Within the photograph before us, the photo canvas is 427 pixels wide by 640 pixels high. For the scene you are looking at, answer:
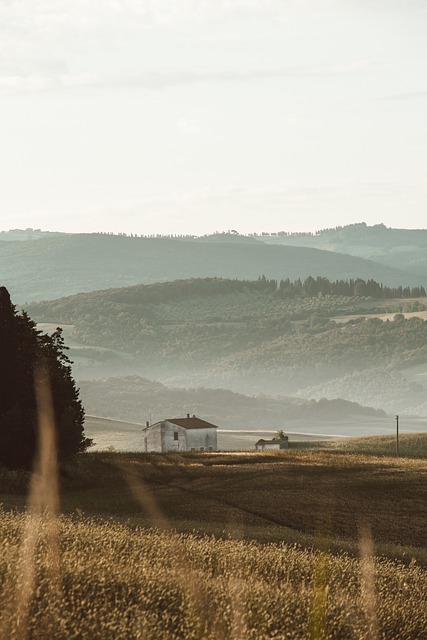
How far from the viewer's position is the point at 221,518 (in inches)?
Result: 1745

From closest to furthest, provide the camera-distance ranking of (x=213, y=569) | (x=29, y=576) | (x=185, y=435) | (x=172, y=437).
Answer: (x=29, y=576), (x=213, y=569), (x=185, y=435), (x=172, y=437)

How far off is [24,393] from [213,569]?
40.8 m

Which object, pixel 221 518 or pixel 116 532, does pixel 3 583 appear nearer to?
pixel 116 532

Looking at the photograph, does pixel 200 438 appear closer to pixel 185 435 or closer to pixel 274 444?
pixel 185 435

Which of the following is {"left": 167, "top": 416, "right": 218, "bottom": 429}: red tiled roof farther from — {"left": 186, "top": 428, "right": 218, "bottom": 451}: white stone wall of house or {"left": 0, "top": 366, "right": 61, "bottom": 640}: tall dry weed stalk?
{"left": 0, "top": 366, "right": 61, "bottom": 640}: tall dry weed stalk

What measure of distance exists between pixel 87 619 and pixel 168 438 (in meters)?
139

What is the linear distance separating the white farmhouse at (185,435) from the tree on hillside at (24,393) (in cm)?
8319

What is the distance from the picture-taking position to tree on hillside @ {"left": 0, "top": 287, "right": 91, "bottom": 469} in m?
59.8

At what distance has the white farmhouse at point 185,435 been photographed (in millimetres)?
154250

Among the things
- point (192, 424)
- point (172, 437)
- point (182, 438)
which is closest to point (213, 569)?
point (182, 438)

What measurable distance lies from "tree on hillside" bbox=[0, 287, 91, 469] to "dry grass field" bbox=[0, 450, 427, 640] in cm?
A: 728

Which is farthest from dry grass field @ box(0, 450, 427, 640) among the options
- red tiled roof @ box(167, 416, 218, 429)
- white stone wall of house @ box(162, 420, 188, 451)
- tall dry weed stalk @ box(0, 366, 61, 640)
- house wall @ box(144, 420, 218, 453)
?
white stone wall of house @ box(162, 420, 188, 451)

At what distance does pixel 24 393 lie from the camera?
2511 inches

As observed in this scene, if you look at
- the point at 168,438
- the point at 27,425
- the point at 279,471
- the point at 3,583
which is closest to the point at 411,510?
the point at 279,471
